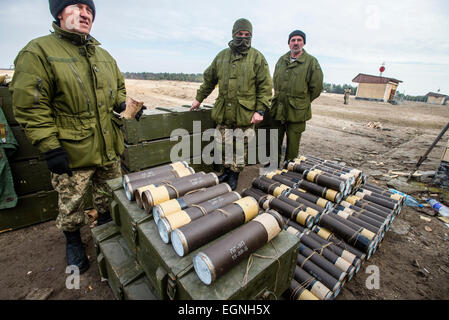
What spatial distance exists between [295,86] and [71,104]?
160 inches

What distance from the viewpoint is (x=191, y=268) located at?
1.64m

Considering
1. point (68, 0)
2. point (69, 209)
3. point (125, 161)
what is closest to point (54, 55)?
point (68, 0)

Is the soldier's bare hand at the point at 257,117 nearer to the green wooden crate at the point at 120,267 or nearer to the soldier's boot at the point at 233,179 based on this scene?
the soldier's boot at the point at 233,179

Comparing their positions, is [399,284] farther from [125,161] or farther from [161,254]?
[125,161]

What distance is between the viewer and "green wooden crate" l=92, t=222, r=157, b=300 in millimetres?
2057

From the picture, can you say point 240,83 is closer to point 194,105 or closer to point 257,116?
point 257,116

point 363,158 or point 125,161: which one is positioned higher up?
point 125,161

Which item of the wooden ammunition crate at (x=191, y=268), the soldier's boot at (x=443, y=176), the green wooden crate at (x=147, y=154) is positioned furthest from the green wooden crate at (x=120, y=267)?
the soldier's boot at (x=443, y=176)

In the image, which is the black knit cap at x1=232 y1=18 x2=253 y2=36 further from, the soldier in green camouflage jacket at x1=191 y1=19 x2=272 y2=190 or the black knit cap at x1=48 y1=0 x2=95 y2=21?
the black knit cap at x1=48 y1=0 x2=95 y2=21

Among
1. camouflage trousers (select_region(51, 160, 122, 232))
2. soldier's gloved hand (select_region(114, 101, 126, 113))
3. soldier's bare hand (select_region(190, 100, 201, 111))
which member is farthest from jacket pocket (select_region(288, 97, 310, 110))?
camouflage trousers (select_region(51, 160, 122, 232))

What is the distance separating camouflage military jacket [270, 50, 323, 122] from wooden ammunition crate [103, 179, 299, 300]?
342 centimetres

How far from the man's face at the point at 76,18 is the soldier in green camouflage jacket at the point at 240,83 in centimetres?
234
